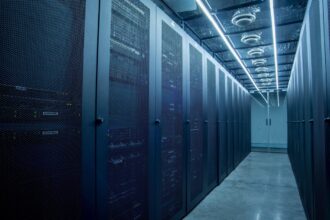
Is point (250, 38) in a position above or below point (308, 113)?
above

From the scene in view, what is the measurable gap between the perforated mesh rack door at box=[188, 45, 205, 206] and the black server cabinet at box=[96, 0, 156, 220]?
3.34ft

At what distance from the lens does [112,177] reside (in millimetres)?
1377

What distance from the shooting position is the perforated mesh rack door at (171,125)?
207 centimetres

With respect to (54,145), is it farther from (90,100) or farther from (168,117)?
(168,117)

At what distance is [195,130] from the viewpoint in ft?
9.43

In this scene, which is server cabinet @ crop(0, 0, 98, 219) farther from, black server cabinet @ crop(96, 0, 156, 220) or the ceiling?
the ceiling

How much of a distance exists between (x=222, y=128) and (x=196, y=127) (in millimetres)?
1349

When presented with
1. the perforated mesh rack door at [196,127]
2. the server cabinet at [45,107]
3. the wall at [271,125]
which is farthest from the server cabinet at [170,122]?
the wall at [271,125]

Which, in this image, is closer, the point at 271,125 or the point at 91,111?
the point at 91,111

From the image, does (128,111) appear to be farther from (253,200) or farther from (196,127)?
(253,200)

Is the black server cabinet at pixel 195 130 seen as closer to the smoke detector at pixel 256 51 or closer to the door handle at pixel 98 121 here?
the door handle at pixel 98 121

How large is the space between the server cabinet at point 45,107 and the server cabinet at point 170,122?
83cm

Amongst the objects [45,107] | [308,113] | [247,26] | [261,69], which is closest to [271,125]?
[261,69]

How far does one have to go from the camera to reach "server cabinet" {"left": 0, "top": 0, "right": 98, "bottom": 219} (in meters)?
0.82
